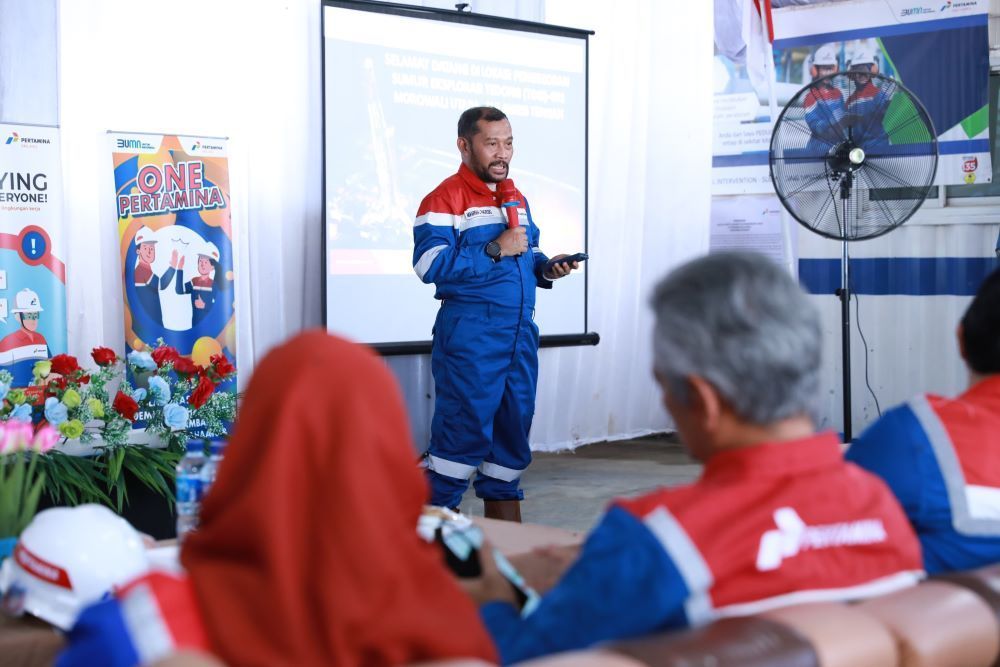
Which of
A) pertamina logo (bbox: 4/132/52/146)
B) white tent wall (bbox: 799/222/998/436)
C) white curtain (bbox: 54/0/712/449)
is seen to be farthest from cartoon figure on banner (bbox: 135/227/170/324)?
white tent wall (bbox: 799/222/998/436)

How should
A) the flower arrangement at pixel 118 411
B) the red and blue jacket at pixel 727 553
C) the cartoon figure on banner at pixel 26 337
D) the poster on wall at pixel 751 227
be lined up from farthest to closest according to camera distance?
the poster on wall at pixel 751 227, the cartoon figure on banner at pixel 26 337, the flower arrangement at pixel 118 411, the red and blue jacket at pixel 727 553

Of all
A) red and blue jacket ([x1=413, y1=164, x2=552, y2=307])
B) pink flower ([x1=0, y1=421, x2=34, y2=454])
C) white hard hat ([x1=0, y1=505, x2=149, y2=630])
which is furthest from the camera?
red and blue jacket ([x1=413, y1=164, x2=552, y2=307])

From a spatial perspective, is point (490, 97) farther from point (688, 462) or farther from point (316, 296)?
point (688, 462)

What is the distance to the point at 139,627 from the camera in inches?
37.4

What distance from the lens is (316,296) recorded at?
17.0ft

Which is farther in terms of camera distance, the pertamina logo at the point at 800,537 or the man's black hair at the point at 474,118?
the man's black hair at the point at 474,118

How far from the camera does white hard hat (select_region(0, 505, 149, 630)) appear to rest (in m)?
1.53

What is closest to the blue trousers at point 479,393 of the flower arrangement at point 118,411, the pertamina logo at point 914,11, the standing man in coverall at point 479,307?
the standing man in coverall at point 479,307

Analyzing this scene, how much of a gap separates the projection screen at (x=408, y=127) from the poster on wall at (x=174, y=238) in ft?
1.77

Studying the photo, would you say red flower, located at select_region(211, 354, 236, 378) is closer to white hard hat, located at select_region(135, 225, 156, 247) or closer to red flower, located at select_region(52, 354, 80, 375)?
Result: red flower, located at select_region(52, 354, 80, 375)

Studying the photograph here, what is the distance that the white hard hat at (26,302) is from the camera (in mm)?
4188

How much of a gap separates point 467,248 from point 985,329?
2456 mm

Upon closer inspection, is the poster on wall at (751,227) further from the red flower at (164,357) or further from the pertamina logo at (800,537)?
the pertamina logo at (800,537)

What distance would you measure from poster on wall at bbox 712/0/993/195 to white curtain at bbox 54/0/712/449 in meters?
0.20
